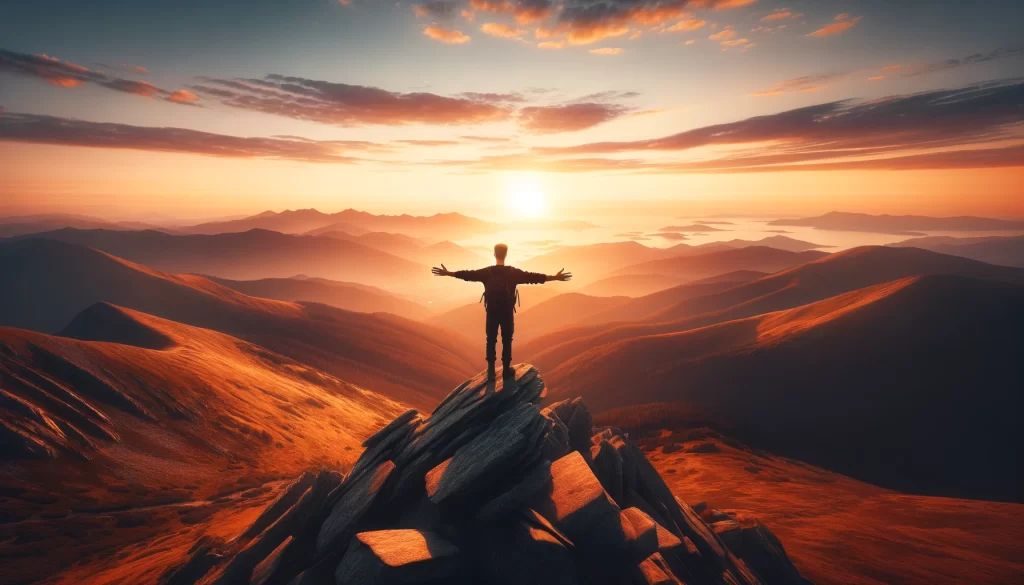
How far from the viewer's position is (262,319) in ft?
317

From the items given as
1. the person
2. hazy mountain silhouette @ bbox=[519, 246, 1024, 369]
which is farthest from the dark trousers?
hazy mountain silhouette @ bbox=[519, 246, 1024, 369]

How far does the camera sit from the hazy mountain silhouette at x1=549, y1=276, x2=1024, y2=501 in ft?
129

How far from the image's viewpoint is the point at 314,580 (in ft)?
36.4

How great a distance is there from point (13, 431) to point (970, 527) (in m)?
54.1

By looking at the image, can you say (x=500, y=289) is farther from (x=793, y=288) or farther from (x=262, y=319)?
(x=793, y=288)

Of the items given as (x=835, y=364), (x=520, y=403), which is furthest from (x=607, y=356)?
(x=520, y=403)

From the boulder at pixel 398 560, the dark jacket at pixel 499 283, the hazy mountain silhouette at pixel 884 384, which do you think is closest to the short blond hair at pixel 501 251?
the dark jacket at pixel 499 283

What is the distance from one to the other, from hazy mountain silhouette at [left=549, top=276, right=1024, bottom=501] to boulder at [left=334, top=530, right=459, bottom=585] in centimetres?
A: 4102

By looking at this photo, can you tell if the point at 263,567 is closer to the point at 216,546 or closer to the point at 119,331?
the point at 216,546

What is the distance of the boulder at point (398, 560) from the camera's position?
9.22 m

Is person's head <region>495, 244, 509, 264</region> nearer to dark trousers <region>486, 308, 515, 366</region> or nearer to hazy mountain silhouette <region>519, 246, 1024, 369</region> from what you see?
dark trousers <region>486, 308, 515, 366</region>

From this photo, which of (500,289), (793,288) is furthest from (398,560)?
(793,288)

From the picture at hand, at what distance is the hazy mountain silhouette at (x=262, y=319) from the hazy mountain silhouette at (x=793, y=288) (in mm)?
27859

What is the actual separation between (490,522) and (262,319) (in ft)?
335
